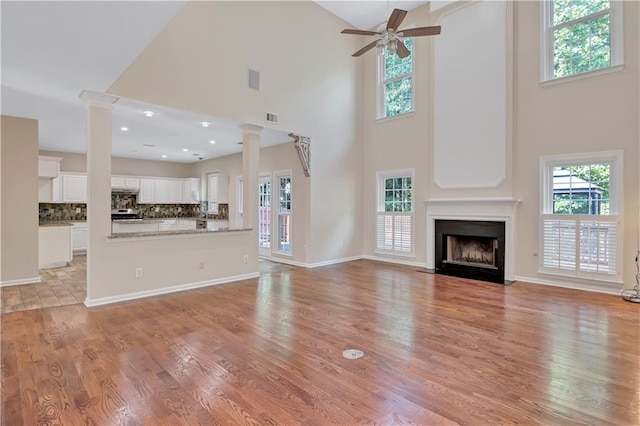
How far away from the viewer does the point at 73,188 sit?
8.19 meters

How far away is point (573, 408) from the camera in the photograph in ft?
6.70

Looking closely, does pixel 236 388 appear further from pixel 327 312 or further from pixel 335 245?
pixel 335 245

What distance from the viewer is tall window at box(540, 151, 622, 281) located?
4.70 meters

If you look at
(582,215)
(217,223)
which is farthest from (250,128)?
(582,215)

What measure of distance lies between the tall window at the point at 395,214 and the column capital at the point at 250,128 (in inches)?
123

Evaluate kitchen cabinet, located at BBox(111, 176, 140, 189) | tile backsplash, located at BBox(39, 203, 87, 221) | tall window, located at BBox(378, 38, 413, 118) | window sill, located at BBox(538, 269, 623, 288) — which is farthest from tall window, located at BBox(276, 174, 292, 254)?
tile backsplash, located at BBox(39, 203, 87, 221)

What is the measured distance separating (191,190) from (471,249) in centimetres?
802

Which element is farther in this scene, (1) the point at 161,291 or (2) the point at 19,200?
(2) the point at 19,200

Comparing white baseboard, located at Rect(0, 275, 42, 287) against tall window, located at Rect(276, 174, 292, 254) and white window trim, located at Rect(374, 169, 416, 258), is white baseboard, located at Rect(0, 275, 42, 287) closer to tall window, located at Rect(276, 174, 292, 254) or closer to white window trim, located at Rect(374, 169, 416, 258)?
tall window, located at Rect(276, 174, 292, 254)

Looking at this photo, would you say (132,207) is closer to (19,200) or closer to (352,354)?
(19,200)

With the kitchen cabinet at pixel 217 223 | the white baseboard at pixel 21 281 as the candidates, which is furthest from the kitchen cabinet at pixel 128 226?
the white baseboard at pixel 21 281

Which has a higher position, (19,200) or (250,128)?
(250,128)

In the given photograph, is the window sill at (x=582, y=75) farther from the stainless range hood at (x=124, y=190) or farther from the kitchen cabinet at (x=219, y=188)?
the stainless range hood at (x=124, y=190)

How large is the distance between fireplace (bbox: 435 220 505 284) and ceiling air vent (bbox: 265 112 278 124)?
363 centimetres
